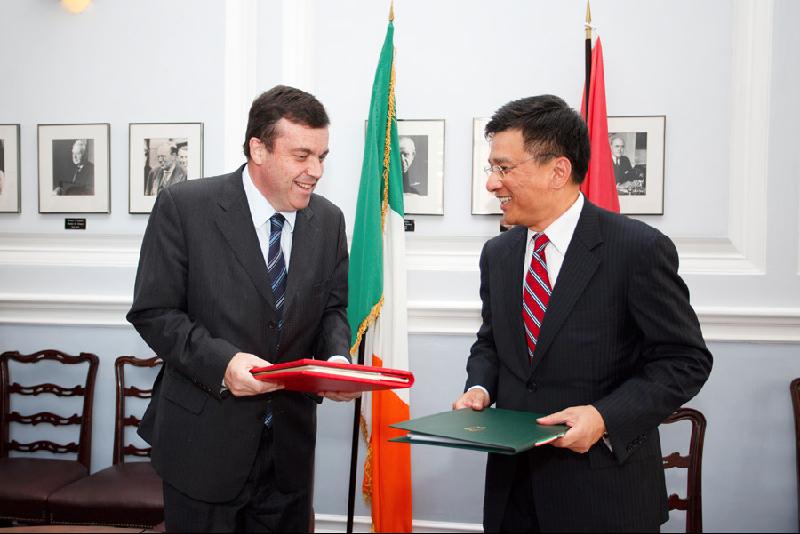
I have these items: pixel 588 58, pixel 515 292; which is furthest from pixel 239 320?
pixel 588 58

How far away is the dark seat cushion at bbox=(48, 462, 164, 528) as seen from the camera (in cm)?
335

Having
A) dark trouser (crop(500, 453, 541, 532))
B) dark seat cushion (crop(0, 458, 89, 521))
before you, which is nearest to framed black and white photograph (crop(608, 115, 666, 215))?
dark trouser (crop(500, 453, 541, 532))

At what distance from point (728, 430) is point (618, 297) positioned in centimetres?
249

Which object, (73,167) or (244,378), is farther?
(73,167)

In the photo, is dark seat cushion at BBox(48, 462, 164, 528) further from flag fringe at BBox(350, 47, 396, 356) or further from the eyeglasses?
the eyeglasses

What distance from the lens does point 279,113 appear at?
2.30 meters

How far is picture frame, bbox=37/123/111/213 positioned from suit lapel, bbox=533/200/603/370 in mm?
3437

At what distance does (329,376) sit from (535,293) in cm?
70

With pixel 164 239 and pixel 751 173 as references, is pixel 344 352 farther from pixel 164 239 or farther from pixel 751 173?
pixel 751 173

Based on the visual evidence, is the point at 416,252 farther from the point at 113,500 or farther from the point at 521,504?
the point at 521,504

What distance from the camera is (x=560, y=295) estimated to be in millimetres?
1928

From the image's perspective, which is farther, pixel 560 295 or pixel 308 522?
pixel 308 522

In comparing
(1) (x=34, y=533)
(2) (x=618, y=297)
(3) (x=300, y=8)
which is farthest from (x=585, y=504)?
(3) (x=300, y=8)

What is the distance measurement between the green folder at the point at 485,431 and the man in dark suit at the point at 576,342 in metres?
0.08
